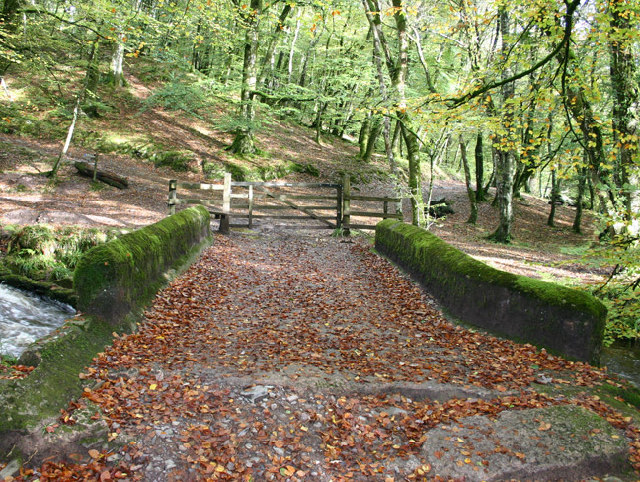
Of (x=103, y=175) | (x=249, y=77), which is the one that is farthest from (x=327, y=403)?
(x=249, y=77)

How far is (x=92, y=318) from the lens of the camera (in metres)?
4.99

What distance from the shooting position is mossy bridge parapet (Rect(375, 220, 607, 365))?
18.0 feet

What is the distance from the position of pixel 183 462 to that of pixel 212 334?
2.69 metres

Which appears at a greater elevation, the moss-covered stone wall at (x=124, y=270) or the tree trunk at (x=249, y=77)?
the tree trunk at (x=249, y=77)

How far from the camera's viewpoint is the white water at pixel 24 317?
18.9ft

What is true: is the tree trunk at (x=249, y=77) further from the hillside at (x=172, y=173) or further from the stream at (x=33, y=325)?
the stream at (x=33, y=325)

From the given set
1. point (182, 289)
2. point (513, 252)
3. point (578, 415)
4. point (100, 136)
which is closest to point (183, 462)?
point (578, 415)

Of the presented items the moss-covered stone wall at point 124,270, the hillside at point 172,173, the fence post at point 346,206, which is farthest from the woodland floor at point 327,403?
the fence post at point 346,206

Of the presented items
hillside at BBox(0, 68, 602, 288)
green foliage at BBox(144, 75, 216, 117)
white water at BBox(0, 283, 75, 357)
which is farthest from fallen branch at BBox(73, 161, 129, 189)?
white water at BBox(0, 283, 75, 357)

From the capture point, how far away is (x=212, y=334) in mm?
6051

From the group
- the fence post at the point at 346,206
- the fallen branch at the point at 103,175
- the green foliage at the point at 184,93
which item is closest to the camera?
the fence post at the point at 346,206

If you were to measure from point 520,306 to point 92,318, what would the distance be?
5.41m

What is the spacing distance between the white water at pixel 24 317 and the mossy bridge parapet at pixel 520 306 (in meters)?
6.14

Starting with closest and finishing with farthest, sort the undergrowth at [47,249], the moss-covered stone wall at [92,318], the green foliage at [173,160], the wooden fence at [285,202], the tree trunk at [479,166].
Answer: the moss-covered stone wall at [92,318] → the undergrowth at [47,249] → the wooden fence at [285,202] → the green foliage at [173,160] → the tree trunk at [479,166]
